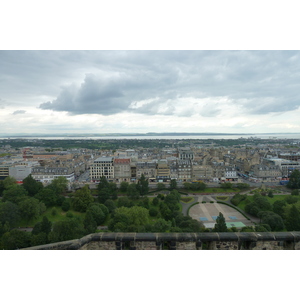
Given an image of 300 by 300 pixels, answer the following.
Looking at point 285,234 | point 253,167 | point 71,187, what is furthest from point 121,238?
point 253,167

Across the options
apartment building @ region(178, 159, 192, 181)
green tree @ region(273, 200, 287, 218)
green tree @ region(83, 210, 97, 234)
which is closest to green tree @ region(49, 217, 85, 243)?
green tree @ region(83, 210, 97, 234)

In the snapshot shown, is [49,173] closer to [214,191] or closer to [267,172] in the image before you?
[214,191]

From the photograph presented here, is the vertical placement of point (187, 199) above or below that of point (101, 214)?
below

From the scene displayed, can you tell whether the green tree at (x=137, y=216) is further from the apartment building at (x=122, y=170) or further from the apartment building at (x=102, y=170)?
the apartment building at (x=102, y=170)

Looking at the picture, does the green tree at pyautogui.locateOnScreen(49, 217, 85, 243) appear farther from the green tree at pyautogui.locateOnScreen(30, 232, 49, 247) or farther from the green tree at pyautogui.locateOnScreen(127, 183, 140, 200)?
the green tree at pyautogui.locateOnScreen(127, 183, 140, 200)

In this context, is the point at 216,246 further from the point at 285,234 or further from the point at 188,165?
the point at 188,165

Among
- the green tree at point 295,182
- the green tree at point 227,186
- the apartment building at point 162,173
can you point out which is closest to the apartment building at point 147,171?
the apartment building at point 162,173

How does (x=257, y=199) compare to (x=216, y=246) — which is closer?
(x=216, y=246)

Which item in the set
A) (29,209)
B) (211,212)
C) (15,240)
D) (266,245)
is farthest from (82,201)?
(266,245)
